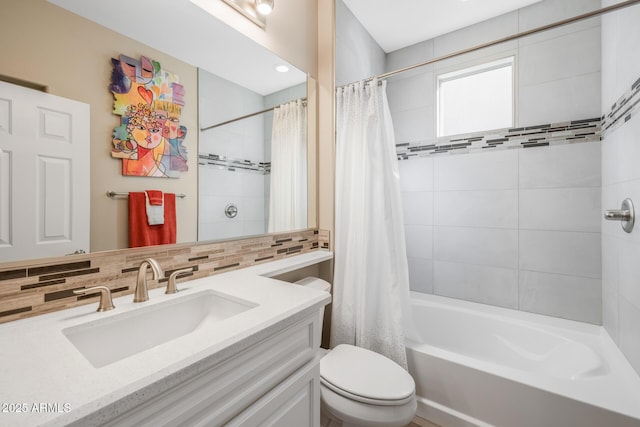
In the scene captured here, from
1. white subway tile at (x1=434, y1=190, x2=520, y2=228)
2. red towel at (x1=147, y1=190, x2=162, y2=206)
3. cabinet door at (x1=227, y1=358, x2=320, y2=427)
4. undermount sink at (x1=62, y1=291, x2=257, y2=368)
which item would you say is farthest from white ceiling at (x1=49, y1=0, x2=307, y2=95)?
white subway tile at (x1=434, y1=190, x2=520, y2=228)

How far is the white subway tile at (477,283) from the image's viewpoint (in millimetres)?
2061

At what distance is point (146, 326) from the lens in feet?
2.83

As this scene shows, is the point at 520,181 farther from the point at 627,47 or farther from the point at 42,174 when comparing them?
the point at 42,174

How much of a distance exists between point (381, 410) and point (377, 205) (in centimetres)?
100

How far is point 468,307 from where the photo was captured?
2094 mm

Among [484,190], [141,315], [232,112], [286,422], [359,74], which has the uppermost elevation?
[359,74]

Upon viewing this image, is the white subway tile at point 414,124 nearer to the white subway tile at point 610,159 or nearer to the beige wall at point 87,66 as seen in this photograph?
the white subway tile at point 610,159

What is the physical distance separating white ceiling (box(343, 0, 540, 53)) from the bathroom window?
35cm

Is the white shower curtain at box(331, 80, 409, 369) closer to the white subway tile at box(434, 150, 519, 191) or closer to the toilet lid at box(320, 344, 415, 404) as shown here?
the toilet lid at box(320, 344, 415, 404)

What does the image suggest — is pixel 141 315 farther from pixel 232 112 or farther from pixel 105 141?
pixel 232 112

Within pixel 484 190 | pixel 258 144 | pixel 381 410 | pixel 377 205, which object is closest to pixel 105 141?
pixel 258 144

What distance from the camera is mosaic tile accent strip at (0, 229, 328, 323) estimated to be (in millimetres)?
757

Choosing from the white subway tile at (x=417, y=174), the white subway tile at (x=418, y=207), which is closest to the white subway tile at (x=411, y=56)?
the white subway tile at (x=417, y=174)

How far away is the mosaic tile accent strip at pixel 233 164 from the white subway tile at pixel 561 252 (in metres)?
1.89
